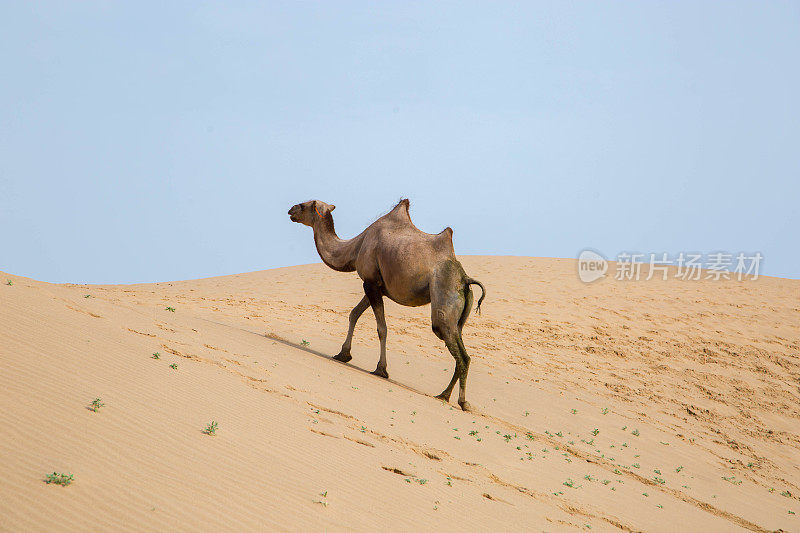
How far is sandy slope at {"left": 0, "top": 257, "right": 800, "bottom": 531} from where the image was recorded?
505 centimetres

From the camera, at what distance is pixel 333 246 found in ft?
42.9

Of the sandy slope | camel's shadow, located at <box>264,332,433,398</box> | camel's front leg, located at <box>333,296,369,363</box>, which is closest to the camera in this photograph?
the sandy slope

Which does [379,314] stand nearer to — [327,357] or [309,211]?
[327,357]

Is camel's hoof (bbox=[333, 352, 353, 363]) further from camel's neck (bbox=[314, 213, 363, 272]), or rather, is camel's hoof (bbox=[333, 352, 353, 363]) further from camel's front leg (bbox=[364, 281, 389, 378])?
camel's neck (bbox=[314, 213, 363, 272])

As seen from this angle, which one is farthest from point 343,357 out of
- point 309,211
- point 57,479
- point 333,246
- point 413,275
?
point 57,479

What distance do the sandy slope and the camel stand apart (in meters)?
0.96

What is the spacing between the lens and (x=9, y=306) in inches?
330

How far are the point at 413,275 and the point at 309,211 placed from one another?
3.44 metres

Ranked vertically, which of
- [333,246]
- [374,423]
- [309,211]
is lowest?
[374,423]

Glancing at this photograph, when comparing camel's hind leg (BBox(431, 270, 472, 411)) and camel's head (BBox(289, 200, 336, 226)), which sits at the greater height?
camel's head (BBox(289, 200, 336, 226))

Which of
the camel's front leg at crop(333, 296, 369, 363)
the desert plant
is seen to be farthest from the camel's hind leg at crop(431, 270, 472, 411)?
the desert plant

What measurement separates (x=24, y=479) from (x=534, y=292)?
21.2 meters

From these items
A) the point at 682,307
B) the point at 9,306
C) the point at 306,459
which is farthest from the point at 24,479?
the point at 682,307

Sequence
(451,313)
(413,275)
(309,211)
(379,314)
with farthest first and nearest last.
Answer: (309,211) < (379,314) < (413,275) < (451,313)
